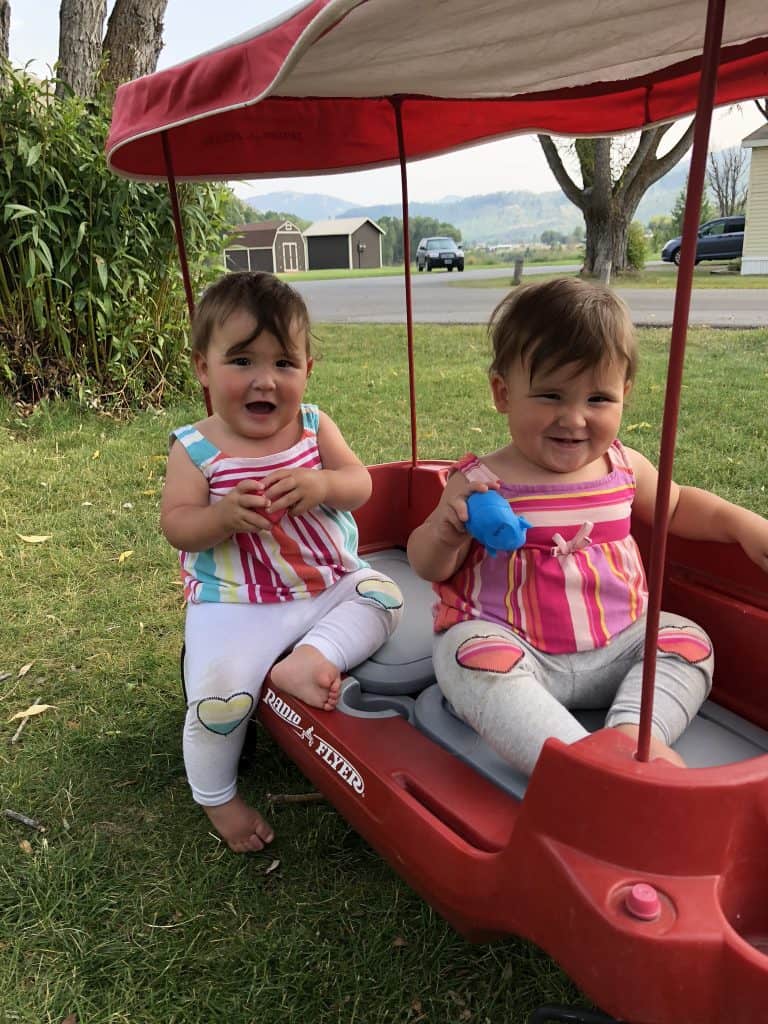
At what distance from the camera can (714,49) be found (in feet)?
2.88

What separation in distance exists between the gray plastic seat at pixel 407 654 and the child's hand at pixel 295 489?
372mm

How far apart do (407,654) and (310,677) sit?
311 millimetres

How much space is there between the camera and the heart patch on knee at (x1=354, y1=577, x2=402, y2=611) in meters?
1.94

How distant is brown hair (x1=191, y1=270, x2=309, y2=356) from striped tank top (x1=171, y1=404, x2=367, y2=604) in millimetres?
236

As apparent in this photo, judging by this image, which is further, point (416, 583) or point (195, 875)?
point (416, 583)

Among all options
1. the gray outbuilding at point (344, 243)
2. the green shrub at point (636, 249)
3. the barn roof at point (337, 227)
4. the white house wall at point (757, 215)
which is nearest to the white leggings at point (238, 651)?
the white house wall at point (757, 215)

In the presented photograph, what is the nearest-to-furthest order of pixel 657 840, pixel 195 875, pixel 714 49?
pixel 714 49
pixel 657 840
pixel 195 875

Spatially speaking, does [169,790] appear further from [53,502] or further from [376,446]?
[376,446]

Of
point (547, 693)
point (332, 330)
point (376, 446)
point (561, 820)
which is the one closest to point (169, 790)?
point (547, 693)

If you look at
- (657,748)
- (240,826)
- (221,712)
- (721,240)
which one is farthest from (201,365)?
(721,240)

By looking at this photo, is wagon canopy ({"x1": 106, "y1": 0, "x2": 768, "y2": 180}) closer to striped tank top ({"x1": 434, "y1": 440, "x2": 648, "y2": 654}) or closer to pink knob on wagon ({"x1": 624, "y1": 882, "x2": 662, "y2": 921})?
striped tank top ({"x1": 434, "y1": 440, "x2": 648, "y2": 654})

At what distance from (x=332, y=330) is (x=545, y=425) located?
815 centimetres

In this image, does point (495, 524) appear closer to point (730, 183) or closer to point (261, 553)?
point (261, 553)

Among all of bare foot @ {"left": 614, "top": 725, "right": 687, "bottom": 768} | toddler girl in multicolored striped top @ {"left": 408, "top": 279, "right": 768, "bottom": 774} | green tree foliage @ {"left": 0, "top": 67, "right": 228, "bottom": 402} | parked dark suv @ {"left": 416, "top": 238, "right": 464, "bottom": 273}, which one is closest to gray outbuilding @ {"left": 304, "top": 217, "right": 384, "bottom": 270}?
parked dark suv @ {"left": 416, "top": 238, "right": 464, "bottom": 273}
